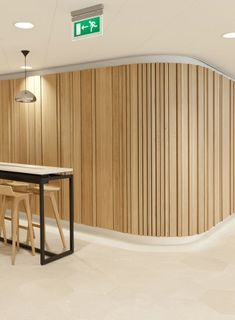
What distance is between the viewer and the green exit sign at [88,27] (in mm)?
2994

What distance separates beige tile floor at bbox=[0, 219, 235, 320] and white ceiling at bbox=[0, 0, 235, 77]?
253 cm

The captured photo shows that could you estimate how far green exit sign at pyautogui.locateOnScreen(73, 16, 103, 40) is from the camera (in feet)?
9.82

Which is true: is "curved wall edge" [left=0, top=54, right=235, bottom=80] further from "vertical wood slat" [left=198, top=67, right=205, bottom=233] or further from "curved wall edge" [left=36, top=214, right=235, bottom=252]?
"curved wall edge" [left=36, top=214, right=235, bottom=252]

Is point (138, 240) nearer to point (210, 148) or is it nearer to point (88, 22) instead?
point (210, 148)

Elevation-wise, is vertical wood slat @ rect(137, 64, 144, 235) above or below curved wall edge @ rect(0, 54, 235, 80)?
below

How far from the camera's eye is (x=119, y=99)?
5066 mm

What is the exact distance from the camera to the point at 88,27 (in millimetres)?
3094

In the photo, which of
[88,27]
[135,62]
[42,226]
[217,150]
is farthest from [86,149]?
[88,27]

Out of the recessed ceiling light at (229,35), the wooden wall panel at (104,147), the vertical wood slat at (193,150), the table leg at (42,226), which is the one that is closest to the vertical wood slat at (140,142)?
the wooden wall panel at (104,147)

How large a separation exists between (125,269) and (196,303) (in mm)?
1032

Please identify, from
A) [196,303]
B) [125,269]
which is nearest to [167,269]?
[125,269]

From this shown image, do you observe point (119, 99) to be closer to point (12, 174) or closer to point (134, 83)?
point (134, 83)

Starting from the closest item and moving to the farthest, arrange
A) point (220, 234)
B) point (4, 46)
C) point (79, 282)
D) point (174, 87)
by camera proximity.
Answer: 1. point (79, 282)
2. point (4, 46)
3. point (174, 87)
4. point (220, 234)

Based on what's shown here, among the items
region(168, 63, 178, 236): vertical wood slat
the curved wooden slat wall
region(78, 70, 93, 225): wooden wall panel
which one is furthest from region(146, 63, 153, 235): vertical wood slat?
region(78, 70, 93, 225): wooden wall panel
